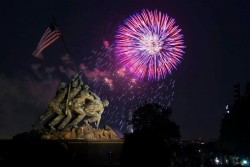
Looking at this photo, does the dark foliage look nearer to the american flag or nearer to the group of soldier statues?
the group of soldier statues

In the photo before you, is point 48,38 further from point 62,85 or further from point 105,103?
point 105,103

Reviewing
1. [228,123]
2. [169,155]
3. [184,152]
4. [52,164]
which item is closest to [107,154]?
[52,164]

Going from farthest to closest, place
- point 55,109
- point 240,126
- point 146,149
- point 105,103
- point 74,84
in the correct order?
point 240,126 → point 105,103 → point 74,84 → point 55,109 → point 146,149

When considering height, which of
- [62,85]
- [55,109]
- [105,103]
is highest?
[62,85]

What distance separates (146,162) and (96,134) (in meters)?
18.3

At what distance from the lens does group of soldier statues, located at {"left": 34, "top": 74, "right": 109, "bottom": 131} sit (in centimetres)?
2475

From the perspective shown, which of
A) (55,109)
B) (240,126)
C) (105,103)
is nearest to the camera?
(55,109)

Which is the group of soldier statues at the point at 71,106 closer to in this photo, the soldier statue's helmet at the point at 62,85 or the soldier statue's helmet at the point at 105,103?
the soldier statue's helmet at the point at 62,85

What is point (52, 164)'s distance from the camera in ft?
42.1

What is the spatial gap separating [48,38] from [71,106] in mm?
5407

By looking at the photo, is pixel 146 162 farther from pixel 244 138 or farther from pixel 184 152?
pixel 244 138

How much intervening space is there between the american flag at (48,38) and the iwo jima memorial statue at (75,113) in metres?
3.06

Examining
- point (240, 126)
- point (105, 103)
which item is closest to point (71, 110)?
point (105, 103)

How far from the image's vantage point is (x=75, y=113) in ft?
83.3
